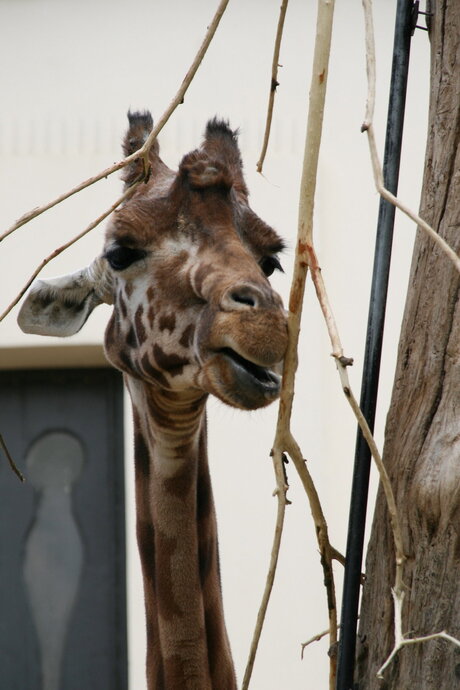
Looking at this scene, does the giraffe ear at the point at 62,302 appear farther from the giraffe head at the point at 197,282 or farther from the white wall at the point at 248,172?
the white wall at the point at 248,172

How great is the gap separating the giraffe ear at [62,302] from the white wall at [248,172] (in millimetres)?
2039

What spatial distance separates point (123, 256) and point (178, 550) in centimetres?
77

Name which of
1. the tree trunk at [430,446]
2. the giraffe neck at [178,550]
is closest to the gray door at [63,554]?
the giraffe neck at [178,550]

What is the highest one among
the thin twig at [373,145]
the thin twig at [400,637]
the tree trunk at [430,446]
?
the thin twig at [373,145]

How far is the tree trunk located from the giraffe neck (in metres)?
0.89

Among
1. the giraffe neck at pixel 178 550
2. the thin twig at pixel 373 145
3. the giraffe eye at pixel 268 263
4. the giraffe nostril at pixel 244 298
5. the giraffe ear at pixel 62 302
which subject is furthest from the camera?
the giraffe ear at pixel 62 302

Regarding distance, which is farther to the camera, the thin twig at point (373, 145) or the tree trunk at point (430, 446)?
the tree trunk at point (430, 446)

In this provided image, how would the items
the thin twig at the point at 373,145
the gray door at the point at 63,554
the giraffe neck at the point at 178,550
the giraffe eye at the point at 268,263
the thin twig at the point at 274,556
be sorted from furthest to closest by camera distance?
1. the gray door at the point at 63,554
2. the giraffe neck at the point at 178,550
3. the giraffe eye at the point at 268,263
4. the thin twig at the point at 274,556
5. the thin twig at the point at 373,145

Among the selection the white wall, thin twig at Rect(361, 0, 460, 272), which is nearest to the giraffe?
thin twig at Rect(361, 0, 460, 272)

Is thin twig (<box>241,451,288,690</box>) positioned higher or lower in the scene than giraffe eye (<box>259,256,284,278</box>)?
lower

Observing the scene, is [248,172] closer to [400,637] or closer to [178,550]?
[178,550]

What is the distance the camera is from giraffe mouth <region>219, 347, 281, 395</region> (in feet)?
7.89

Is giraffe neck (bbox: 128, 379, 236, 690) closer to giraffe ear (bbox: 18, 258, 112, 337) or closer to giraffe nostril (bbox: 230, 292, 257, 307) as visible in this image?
giraffe ear (bbox: 18, 258, 112, 337)

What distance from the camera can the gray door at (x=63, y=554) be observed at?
5.46 meters
